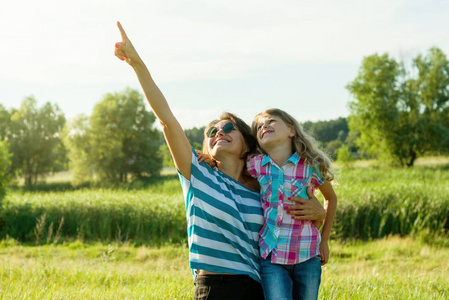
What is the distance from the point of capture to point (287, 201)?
9.40ft

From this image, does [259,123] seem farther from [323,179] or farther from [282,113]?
[323,179]

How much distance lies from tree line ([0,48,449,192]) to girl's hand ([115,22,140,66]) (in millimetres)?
32078

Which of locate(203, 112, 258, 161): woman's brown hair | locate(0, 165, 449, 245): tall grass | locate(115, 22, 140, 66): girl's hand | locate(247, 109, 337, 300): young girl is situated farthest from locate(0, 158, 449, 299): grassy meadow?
locate(115, 22, 140, 66): girl's hand

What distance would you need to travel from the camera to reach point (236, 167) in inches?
120

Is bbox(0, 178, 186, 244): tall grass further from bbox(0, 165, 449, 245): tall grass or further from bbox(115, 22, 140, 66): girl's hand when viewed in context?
bbox(115, 22, 140, 66): girl's hand

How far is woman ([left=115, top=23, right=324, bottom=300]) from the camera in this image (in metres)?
2.56

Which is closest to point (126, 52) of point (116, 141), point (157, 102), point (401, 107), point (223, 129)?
point (157, 102)

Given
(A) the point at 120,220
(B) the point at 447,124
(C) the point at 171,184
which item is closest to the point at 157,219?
(A) the point at 120,220

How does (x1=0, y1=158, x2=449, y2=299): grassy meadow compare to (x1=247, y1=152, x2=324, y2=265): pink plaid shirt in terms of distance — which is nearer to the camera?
(x1=247, y1=152, x2=324, y2=265): pink plaid shirt

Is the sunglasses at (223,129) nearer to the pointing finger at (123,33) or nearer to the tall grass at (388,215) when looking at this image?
the pointing finger at (123,33)

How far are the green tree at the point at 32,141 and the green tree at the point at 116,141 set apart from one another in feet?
17.1

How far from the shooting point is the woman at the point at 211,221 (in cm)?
256

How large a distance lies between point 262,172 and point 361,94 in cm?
3676

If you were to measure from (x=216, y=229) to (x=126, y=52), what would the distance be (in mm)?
1147
